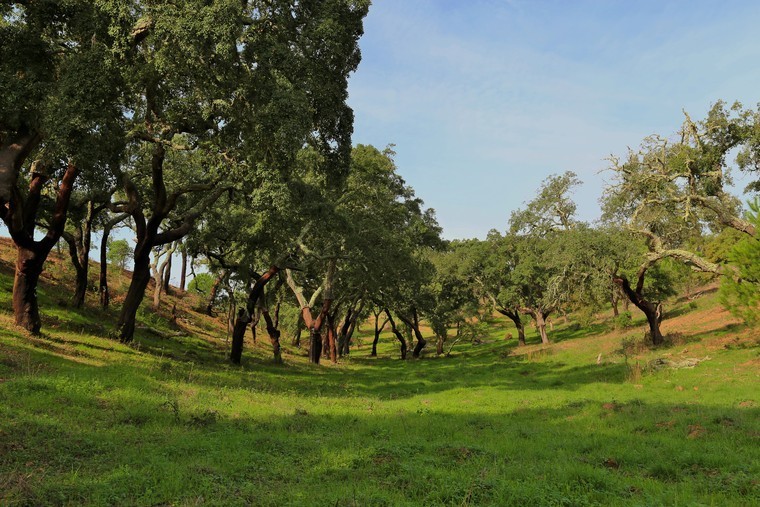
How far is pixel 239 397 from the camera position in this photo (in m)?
15.1

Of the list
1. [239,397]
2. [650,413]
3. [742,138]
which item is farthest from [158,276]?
[742,138]

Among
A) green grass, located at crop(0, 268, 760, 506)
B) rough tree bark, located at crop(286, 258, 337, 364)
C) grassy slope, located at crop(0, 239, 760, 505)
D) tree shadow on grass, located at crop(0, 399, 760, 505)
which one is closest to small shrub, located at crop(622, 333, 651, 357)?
grassy slope, located at crop(0, 239, 760, 505)

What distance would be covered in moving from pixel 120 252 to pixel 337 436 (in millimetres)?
52274

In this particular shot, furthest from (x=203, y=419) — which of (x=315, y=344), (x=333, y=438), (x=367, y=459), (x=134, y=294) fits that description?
(x=315, y=344)

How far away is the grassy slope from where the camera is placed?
6.70 metres

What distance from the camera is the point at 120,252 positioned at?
178ft

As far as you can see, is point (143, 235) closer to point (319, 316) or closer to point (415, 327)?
point (319, 316)

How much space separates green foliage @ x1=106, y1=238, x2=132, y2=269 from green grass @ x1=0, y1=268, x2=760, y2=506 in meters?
36.5

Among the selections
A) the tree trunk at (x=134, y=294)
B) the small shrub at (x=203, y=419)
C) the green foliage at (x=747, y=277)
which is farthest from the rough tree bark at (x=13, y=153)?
the green foliage at (x=747, y=277)

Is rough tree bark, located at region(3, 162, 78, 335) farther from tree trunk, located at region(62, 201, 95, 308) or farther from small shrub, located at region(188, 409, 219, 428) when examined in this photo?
small shrub, located at region(188, 409, 219, 428)

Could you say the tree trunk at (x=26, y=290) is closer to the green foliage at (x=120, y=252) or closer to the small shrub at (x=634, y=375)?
the small shrub at (x=634, y=375)

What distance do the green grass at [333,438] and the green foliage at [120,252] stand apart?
120 feet

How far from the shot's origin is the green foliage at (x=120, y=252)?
54.2 meters

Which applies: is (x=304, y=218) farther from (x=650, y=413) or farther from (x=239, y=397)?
(x=650, y=413)
